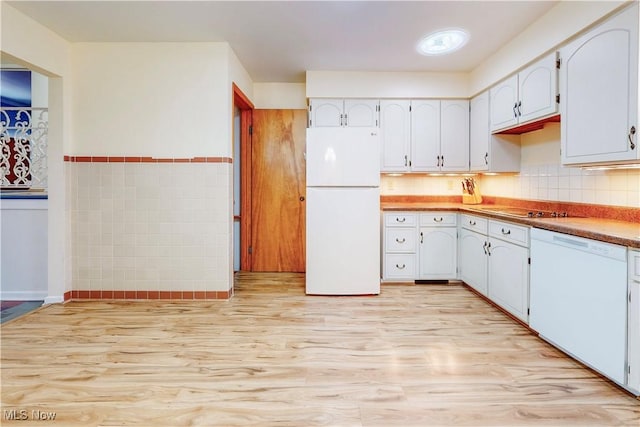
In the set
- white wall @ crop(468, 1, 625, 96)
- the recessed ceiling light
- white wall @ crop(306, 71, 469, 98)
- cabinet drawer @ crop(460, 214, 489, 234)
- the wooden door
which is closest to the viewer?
white wall @ crop(468, 1, 625, 96)

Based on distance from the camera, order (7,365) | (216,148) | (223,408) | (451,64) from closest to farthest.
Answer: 1. (223,408)
2. (7,365)
3. (216,148)
4. (451,64)

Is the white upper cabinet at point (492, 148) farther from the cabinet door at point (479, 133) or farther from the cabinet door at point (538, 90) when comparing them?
the cabinet door at point (538, 90)

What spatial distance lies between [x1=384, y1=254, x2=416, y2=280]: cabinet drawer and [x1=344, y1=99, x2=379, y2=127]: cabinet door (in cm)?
152

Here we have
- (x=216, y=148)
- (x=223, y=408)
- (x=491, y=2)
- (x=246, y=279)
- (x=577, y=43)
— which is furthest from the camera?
(x=246, y=279)

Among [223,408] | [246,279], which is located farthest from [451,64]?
[223,408]

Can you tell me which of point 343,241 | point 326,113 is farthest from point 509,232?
point 326,113

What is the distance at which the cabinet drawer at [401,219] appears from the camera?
384 cm

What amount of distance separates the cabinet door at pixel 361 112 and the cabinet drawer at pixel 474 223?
4.67 ft

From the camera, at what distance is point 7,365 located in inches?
83.2

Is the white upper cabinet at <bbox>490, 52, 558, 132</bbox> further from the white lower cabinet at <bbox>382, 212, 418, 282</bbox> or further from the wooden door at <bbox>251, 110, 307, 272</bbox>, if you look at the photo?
the wooden door at <bbox>251, 110, 307, 272</bbox>

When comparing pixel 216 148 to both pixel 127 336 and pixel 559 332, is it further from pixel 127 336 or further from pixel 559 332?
pixel 559 332

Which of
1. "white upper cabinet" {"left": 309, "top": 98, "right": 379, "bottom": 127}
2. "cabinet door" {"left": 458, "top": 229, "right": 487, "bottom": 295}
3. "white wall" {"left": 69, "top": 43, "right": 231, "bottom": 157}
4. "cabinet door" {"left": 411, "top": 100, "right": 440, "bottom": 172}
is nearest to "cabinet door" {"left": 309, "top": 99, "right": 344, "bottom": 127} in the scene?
"white upper cabinet" {"left": 309, "top": 98, "right": 379, "bottom": 127}

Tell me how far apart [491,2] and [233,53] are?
7.43 ft

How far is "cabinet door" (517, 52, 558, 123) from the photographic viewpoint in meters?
2.61
